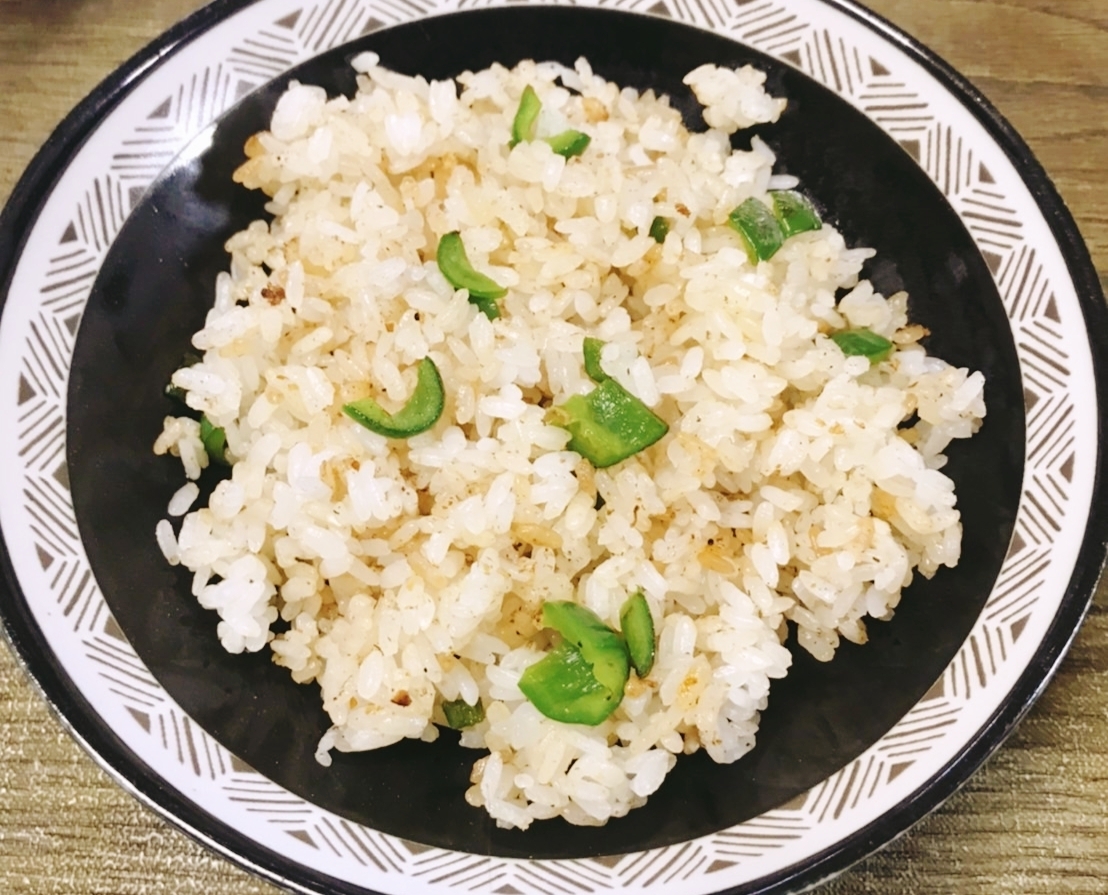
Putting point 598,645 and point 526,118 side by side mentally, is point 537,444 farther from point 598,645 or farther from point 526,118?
point 526,118

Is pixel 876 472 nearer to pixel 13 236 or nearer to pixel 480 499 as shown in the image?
pixel 480 499

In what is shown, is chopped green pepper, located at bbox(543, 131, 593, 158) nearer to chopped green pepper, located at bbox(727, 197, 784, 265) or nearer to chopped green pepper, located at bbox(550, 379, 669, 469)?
chopped green pepper, located at bbox(727, 197, 784, 265)

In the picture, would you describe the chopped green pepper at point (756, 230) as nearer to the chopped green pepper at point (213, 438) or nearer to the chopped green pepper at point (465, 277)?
the chopped green pepper at point (465, 277)

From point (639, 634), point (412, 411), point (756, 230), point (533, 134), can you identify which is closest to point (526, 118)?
point (533, 134)

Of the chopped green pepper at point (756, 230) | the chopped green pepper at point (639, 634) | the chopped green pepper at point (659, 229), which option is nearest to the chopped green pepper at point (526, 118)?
the chopped green pepper at point (659, 229)

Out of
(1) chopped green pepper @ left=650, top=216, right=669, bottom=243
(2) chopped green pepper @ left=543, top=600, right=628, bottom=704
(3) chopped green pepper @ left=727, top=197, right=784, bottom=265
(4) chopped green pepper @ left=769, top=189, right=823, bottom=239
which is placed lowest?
(2) chopped green pepper @ left=543, top=600, right=628, bottom=704

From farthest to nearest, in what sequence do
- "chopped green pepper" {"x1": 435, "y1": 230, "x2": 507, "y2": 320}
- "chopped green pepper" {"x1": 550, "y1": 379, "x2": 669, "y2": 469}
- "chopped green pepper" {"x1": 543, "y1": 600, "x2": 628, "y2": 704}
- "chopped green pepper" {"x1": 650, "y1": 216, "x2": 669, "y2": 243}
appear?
"chopped green pepper" {"x1": 650, "y1": 216, "x2": 669, "y2": 243}, "chopped green pepper" {"x1": 435, "y1": 230, "x2": 507, "y2": 320}, "chopped green pepper" {"x1": 550, "y1": 379, "x2": 669, "y2": 469}, "chopped green pepper" {"x1": 543, "y1": 600, "x2": 628, "y2": 704}

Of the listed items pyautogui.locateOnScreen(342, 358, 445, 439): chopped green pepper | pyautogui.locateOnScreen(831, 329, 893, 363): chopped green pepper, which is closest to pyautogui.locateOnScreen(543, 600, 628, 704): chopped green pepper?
pyautogui.locateOnScreen(342, 358, 445, 439): chopped green pepper
